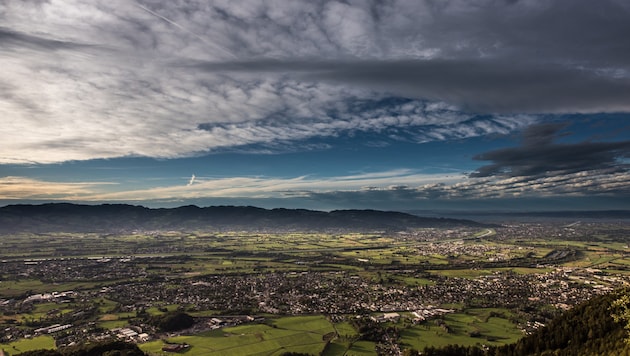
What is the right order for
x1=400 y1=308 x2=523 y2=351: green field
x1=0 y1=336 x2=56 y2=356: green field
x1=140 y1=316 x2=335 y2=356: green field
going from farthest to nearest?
1. x1=400 y1=308 x2=523 y2=351: green field
2. x1=140 y1=316 x2=335 y2=356: green field
3. x1=0 y1=336 x2=56 y2=356: green field

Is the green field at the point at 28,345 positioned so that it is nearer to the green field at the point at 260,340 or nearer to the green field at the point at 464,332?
the green field at the point at 260,340

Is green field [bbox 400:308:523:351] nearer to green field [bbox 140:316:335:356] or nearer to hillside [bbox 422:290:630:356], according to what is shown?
hillside [bbox 422:290:630:356]

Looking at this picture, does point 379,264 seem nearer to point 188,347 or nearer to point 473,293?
point 473,293

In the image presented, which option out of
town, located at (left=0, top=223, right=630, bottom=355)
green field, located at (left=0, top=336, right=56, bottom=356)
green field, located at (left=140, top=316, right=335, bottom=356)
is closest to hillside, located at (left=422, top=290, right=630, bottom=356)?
town, located at (left=0, top=223, right=630, bottom=355)

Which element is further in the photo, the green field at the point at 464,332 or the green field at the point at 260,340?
the green field at the point at 464,332

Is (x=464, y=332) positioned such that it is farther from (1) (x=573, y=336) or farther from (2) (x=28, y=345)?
(2) (x=28, y=345)

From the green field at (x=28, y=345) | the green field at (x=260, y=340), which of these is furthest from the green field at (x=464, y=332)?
the green field at (x=28, y=345)

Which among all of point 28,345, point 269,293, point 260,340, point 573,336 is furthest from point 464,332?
point 28,345

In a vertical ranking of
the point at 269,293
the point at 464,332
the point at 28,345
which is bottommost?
the point at 464,332

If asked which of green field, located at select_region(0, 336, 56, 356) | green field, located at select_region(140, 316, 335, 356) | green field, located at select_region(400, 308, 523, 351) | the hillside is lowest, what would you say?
green field, located at select_region(400, 308, 523, 351)

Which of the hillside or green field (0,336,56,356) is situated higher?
the hillside

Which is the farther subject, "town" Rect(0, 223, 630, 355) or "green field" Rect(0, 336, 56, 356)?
"town" Rect(0, 223, 630, 355)
